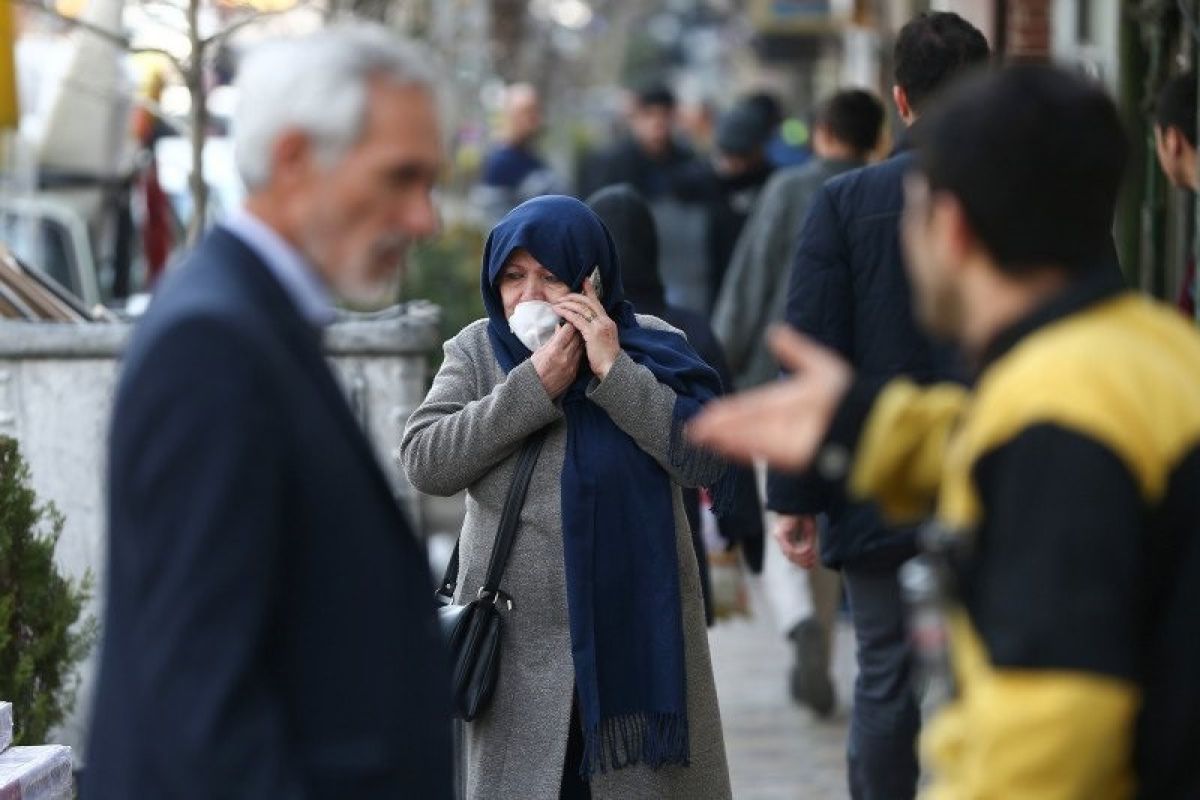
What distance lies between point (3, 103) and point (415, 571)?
4.89 m

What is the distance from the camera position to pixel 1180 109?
6184 millimetres

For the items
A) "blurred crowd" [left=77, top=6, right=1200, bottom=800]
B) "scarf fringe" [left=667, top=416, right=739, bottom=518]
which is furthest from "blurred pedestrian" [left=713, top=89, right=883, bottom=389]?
"blurred crowd" [left=77, top=6, right=1200, bottom=800]

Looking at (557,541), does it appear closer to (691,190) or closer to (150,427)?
(150,427)

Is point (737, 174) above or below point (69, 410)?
above

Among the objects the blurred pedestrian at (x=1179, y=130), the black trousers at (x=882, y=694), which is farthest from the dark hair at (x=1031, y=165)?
the blurred pedestrian at (x=1179, y=130)

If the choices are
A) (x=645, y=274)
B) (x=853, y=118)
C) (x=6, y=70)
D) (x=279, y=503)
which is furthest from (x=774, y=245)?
(x=279, y=503)

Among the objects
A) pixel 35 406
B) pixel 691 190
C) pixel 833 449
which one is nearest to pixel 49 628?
pixel 35 406

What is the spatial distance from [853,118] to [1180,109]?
269 centimetres

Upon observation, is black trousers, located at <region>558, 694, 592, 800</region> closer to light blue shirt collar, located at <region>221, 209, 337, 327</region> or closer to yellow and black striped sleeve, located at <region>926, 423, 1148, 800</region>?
light blue shirt collar, located at <region>221, 209, 337, 327</region>

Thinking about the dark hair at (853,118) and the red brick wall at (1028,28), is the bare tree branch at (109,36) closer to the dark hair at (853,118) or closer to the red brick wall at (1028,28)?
the dark hair at (853,118)

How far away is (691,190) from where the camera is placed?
12.1 metres

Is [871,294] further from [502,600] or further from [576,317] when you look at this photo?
[502,600]

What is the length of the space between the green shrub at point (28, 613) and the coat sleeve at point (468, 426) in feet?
3.95

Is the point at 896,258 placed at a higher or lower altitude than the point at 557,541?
higher
